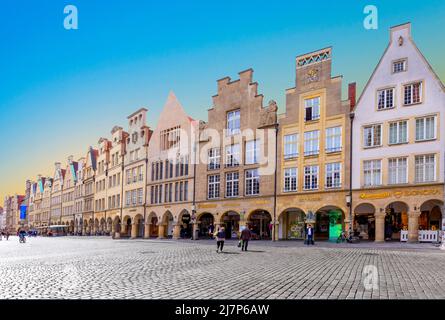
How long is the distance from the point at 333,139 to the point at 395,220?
336 inches

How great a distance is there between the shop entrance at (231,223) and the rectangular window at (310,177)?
10018mm

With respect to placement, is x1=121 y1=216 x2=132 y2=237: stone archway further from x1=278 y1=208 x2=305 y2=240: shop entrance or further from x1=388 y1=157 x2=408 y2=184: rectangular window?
x1=388 y1=157 x2=408 y2=184: rectangular window

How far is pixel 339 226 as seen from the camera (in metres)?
36.9

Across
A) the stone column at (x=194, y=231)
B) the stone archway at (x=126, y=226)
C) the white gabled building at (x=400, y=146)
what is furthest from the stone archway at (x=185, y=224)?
the white gabled building at (x=400, y=146)

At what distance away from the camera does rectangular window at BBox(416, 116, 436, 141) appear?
104 feet

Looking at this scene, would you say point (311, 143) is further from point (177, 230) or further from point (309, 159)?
point (177, 230)

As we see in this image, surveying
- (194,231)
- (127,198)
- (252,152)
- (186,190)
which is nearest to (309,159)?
(252,152)

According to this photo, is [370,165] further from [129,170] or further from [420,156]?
[129,170]

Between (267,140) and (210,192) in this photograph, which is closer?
(267,140)

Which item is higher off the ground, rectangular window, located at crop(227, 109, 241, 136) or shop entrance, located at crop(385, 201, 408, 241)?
rectangular window, located at crop(227, 109, 241, 136)

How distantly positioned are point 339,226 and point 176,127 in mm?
24577

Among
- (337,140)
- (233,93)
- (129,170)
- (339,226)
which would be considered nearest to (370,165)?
(337,140)

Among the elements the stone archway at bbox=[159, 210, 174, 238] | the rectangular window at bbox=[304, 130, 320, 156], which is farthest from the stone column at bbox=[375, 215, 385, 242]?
the stone archway at bbox=[159, 210, 174, 238]

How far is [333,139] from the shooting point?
3716cm
